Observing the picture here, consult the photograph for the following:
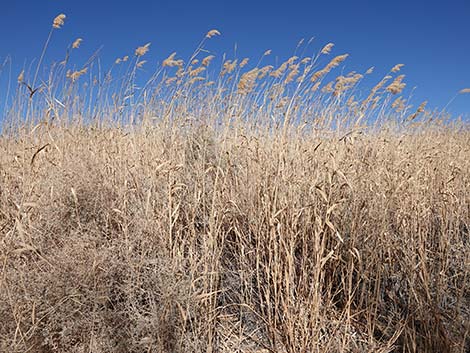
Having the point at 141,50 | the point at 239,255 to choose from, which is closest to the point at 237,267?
the point at 239,255

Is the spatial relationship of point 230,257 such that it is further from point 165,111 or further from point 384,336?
point 165,111

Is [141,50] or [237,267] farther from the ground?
[141,50]

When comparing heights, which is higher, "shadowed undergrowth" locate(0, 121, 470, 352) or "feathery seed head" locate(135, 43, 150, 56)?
"feathery seed head" locate(135, 43, 150, 56)

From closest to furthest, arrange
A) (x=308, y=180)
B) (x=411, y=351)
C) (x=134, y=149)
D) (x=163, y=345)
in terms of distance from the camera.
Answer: (x=163, y=345)
(x=411, y=351)
(x=308, y=180)
(x=134, y=149)

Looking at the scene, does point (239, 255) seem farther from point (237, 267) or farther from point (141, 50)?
point (141, 50)

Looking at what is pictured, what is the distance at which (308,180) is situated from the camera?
206 centimetres

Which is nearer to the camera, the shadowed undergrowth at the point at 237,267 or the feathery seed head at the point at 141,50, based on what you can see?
the shadowed undergrowth at the point at 237,267

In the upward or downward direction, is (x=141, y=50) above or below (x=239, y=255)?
above

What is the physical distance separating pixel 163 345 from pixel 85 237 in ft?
2.46

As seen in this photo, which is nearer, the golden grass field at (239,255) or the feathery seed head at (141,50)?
the golden grass field at (239,255)

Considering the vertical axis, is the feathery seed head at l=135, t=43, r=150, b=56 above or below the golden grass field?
above

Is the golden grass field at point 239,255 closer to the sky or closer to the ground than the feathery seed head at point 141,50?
closer to the ground

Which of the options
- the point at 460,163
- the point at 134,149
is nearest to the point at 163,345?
the point at 134,149

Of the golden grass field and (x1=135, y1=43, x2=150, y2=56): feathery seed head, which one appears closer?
the golden grass field
